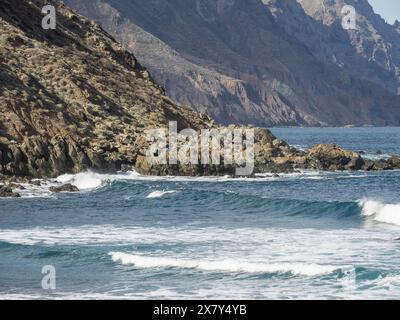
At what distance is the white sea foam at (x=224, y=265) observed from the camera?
108 ft

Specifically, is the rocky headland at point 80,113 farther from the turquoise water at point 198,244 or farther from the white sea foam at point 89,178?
the turquoise water at point 198,244

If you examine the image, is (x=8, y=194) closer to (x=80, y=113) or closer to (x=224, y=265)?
(x=224, y=265)

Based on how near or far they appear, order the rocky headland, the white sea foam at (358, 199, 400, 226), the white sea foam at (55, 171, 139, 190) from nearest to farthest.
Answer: the white sea foam at (358, 199, 400, 226) → the white sea foam at (55, 171, 139, 190) → the rocky headland

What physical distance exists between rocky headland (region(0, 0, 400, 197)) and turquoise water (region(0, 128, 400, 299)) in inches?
383

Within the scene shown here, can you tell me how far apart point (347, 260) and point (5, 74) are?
62.2m

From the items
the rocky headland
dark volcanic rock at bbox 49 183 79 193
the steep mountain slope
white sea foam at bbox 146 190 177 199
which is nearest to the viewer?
white sea foam at bbox 146 190 177 199

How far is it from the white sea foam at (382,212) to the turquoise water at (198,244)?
10cm

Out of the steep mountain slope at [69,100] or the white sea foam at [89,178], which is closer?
the white sea foam at [89,178]

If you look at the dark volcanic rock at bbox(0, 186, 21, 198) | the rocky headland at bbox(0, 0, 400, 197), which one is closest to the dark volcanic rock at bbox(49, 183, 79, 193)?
the rocky headland at bbox(0, 0, 400, 197)

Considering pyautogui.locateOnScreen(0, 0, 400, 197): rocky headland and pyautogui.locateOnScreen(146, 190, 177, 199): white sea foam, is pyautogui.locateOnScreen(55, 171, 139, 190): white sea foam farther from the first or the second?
pyautogui.locateOnScreen(146, 190, 177, 199): white sea foam

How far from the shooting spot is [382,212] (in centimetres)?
5166

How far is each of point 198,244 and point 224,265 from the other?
19.4 feet

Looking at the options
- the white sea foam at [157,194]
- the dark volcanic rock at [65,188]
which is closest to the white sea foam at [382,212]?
the white sea foam at [157,194]

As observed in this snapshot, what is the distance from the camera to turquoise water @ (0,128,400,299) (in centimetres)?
3097
